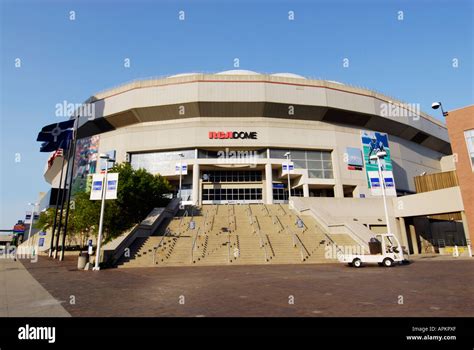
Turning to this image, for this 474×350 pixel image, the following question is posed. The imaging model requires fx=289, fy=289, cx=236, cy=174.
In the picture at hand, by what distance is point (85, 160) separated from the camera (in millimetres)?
57312

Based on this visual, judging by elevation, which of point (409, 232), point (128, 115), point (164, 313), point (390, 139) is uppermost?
point (128, 115)

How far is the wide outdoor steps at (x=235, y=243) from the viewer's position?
1941cm

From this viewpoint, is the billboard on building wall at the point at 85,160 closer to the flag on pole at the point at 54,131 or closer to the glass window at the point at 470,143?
the flag on pole at the point at 54,131

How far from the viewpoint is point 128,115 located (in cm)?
5262

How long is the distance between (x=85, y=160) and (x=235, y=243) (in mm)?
47075

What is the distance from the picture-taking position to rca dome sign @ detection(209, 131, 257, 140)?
48.1m

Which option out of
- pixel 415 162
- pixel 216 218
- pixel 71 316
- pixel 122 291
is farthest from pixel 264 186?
pixel 71 316

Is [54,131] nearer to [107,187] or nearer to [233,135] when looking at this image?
[107,187]

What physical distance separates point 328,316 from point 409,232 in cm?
3425

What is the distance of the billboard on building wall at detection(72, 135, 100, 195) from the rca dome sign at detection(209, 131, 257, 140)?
23.9 m

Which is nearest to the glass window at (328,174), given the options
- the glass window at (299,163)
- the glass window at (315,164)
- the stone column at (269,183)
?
the glass window at (315,164)

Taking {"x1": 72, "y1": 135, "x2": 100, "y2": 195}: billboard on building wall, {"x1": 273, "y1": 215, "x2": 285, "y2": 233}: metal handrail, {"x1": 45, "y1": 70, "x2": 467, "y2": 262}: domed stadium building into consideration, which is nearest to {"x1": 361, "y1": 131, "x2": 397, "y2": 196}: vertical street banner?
{"x1": 45, "y1": 70, "x2": 467, "y2": 262}: domed stadium building

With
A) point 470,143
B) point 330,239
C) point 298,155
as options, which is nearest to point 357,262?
point 330,239
